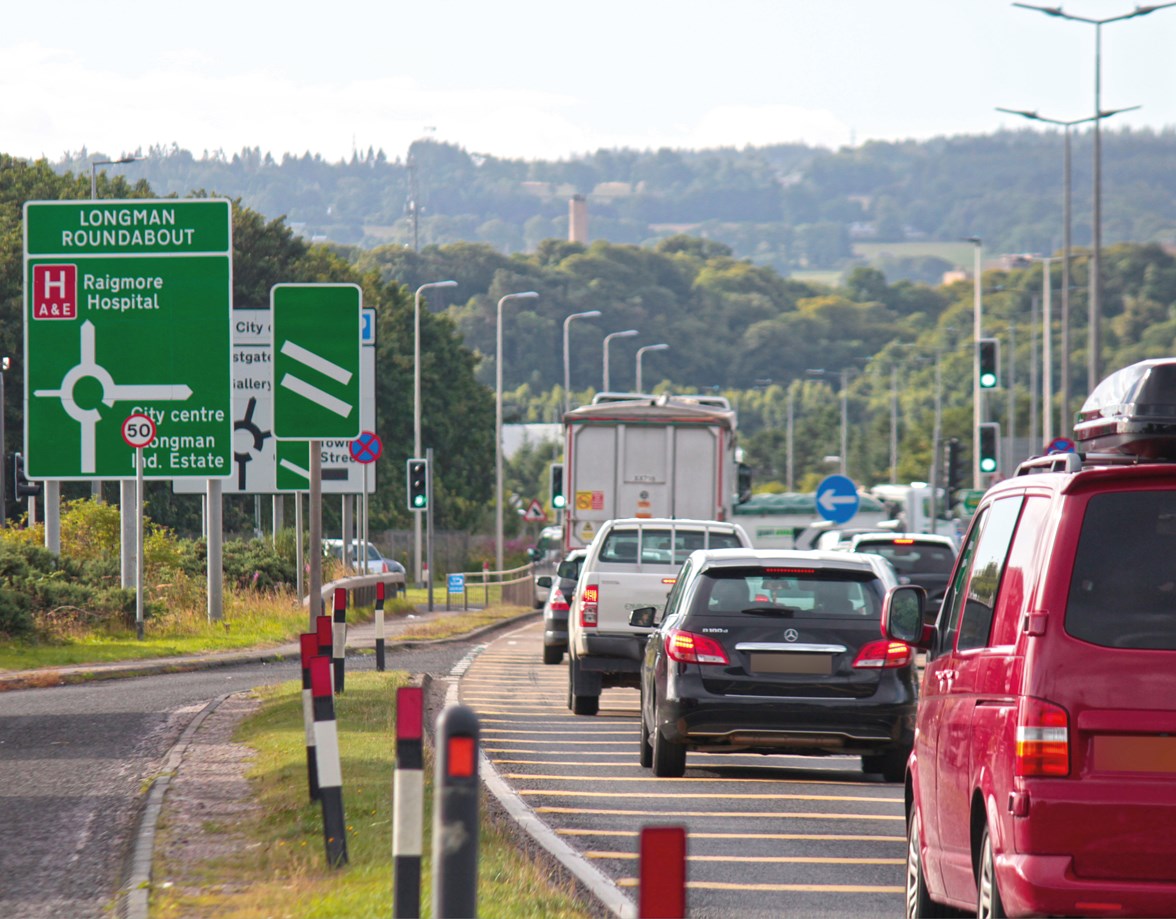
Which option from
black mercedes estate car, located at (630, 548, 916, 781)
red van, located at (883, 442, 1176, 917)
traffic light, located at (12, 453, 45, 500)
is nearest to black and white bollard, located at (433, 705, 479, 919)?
red van, located at (883, 442, 1176, 917)

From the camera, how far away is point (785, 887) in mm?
9469

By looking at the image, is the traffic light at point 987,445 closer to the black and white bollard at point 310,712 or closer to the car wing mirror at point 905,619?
the black and white bollard at point 310,712

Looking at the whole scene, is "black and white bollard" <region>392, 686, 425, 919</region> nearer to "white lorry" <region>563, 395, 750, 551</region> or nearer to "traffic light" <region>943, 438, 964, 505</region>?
"white lorry" <region>563, 395, 750, 551</region>

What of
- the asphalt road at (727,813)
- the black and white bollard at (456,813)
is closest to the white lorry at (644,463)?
the asphalt road at (727,813)

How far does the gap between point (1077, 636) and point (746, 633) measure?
7659mm

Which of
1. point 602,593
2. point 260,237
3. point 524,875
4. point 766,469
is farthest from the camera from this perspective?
point 766,469

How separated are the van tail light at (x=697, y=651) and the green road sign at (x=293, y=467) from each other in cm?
2110

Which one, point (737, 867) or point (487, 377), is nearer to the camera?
point (737, 867)

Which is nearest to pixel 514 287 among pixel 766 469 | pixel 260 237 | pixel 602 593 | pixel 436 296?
pixel 436 296

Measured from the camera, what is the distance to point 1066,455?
6.58m

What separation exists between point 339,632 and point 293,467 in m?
16.0

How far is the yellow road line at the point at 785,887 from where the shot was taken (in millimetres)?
9375

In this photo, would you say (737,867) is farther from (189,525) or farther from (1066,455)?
(189,525)

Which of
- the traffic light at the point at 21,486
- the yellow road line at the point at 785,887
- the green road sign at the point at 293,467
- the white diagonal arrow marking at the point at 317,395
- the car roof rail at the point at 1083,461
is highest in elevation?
the white diagonal arrow marking at the point at 317,395
